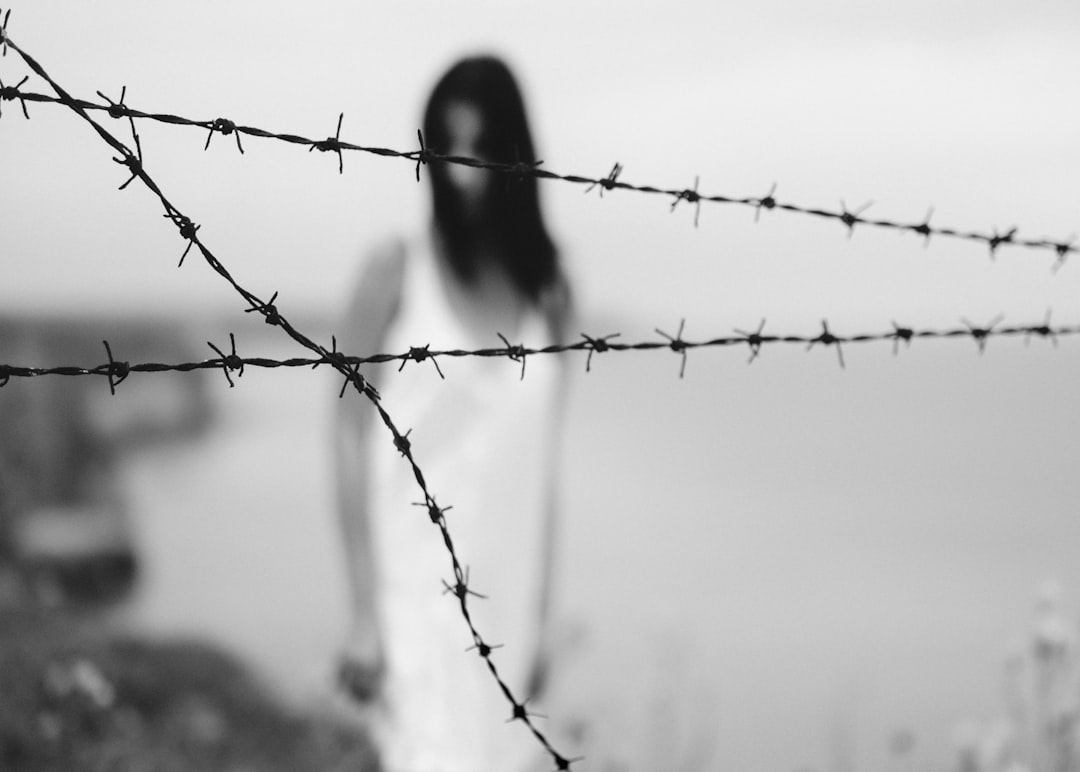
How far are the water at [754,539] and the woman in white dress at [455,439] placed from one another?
77 millimetres

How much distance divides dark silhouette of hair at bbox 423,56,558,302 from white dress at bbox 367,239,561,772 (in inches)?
2.8

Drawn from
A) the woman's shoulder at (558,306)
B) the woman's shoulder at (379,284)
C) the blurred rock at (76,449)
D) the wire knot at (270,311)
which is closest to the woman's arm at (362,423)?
the woman's shoulder at (379,284)

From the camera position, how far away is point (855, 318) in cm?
255

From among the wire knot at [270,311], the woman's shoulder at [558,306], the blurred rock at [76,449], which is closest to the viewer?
the wire knot at [270,311]

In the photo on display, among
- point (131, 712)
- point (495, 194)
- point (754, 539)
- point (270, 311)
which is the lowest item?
point (131, 712)

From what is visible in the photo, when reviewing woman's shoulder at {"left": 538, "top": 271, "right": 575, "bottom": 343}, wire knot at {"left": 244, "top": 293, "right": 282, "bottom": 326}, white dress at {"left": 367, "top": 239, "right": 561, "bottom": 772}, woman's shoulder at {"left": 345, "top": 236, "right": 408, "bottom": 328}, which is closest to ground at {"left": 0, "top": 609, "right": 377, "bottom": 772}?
white dress at {"left": 367, "top": 239, "right": 561, "bottom": 772}

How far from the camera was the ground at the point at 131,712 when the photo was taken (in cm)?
252

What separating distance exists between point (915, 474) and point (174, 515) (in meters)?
1.76

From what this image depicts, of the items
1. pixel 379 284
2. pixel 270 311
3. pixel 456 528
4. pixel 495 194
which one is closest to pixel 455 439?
pixel 456 528

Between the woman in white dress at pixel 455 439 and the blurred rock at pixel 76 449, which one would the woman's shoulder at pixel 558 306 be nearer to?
the woman in white dress at pixel 455 439

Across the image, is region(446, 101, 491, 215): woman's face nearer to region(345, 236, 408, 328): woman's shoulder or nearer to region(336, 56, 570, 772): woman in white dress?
region(336, 56, 570, 772): woman in white dress

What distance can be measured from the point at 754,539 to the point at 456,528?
760 mm

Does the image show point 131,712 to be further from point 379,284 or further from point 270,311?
point 270,311

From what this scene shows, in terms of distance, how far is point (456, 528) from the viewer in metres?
2.25
